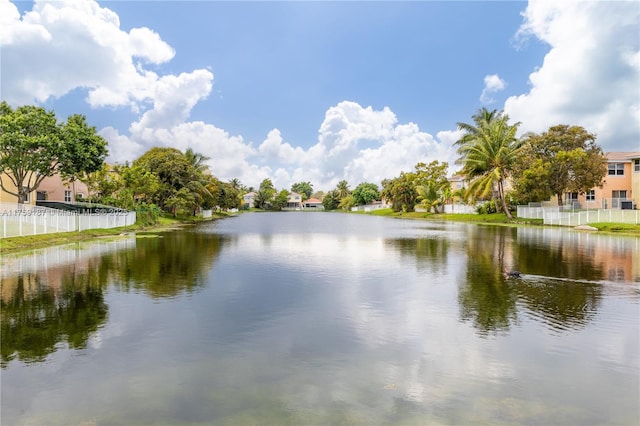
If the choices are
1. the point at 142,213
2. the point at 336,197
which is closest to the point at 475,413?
the point at 142,213

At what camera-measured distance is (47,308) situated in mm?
10094

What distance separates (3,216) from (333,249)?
57.2ft

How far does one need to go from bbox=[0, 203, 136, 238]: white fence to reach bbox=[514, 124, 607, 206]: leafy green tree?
40.8 metres

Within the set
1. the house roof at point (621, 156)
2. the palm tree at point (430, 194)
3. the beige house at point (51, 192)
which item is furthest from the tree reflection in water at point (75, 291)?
the palm tree at point (430, 194)

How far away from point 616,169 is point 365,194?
278ft

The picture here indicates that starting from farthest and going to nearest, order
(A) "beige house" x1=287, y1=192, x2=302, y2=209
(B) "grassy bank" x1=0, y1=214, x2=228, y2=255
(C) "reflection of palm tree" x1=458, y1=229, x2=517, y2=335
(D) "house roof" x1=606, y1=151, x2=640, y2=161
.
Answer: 1. (A) "beige house" x1=287, y1=192, x2=302, y2=209
2. (D) "house roof" x1=606, y1=151, x2=640, y2=161
3. (B) "grassy bank" x1=0, y1=214, x2=228, y2=255
4. (C) "reflection of palm tree" x1=458, y1=229, x2=517, y2=335

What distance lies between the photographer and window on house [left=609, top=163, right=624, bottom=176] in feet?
166

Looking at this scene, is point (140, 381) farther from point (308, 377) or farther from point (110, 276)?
point (110, 276)

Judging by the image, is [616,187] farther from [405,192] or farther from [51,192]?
[51,192]

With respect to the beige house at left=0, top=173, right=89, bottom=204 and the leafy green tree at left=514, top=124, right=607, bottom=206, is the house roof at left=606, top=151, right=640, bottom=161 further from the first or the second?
the beige house at left=0, top=173, right=89, bottom=204

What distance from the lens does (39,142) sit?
2950 cm

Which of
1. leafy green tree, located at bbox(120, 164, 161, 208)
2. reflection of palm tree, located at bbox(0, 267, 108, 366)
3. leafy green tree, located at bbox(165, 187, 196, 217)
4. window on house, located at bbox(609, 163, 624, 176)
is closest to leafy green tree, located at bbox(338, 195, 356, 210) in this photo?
leafy green tree, located at bbox(165, 187, 196, 217)

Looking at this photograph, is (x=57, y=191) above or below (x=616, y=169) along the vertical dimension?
below

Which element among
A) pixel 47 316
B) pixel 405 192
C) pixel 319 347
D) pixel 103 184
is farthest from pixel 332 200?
pixel 319 347
